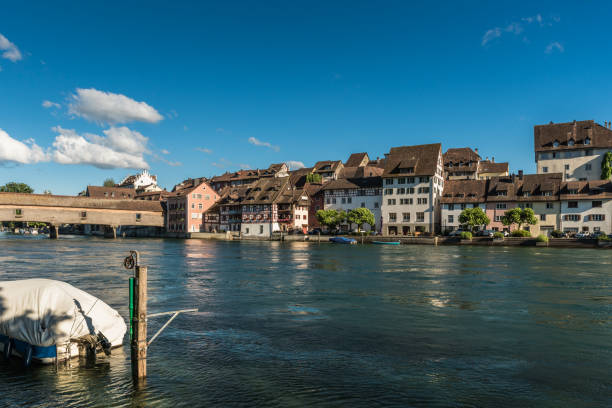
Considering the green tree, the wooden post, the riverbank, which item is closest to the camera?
the wooden post

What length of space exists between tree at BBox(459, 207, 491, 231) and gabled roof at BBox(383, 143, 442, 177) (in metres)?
11.6

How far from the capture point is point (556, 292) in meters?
26.1

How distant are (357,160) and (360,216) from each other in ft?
126

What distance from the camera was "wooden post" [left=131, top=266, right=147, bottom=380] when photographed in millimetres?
11133

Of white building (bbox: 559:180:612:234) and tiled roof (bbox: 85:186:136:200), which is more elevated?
Result: tiled roof (bbox: 85:186:136:200)

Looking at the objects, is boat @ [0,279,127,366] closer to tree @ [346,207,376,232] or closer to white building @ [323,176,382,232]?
tree @ [346,207,376,232]

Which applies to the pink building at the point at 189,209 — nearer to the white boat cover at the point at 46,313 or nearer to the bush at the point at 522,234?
the bush at the point at 522,234

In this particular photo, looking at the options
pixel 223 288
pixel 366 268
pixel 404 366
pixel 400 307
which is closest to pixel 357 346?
pixel 404 366

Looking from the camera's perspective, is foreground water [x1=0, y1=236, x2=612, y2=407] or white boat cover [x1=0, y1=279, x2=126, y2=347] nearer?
foreground water [x1=0, y1=236, x2=612, y2=407]

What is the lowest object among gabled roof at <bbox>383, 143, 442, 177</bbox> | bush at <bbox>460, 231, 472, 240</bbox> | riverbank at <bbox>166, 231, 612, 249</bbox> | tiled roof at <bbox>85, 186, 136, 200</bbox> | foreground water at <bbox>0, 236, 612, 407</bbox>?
foreground water at <bbox>0, 236, 612, 407</bbox>

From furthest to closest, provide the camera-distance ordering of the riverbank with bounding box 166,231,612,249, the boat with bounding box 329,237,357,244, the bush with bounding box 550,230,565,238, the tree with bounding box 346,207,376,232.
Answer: the tree with bounding box 346,207,376,232 < the boat with bounding box 329,237,357,244 < the bush with bounding box 550,230,565,238 < the riverbank with bounding box 166,231,612,249

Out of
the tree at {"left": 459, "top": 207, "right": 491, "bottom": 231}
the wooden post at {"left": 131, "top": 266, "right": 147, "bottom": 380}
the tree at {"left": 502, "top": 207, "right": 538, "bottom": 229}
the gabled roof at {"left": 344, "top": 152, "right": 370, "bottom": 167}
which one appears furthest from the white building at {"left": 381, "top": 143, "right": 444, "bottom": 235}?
the wooden post at {"left": 131, "top": 266, "right": 147, "bottom": 380}

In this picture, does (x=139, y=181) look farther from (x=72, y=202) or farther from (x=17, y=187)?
(x=72, y=202)


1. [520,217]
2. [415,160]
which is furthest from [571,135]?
[415,160]
